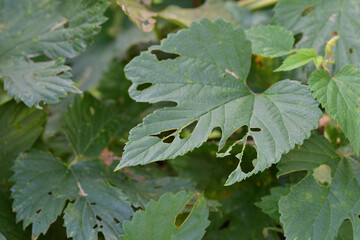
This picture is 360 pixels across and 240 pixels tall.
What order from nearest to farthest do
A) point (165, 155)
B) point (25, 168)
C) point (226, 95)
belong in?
point (165, 155) → point (226, 95) → point (25, 168)

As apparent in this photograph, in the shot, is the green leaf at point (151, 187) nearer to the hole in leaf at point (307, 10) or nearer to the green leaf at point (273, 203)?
the green leaf at point (273, 203)

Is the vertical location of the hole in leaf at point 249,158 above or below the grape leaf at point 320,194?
above

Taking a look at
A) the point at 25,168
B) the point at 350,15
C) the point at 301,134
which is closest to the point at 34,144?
the point at 25,168

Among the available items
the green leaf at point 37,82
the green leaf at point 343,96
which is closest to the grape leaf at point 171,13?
the green leaf at point 37,82

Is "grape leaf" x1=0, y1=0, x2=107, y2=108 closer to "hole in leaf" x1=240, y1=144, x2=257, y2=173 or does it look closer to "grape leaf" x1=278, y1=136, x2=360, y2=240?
"hole in leaf" x1=240, y1=144, x2=257, y2=173

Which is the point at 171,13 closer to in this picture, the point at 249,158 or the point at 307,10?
the point at 307,10

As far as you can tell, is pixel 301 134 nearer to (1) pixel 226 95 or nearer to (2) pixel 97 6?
(1) pixel 226 95
